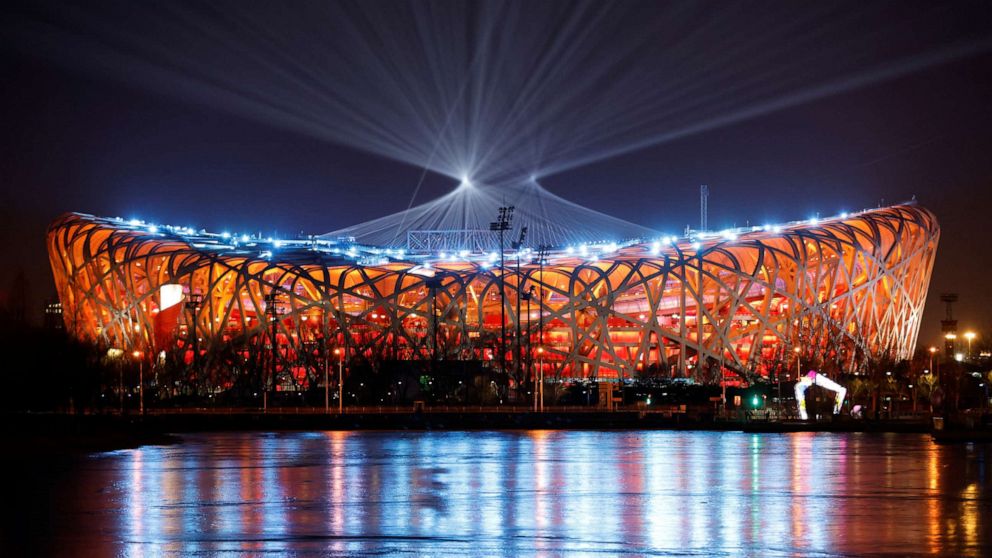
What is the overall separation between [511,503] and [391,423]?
41.3 m

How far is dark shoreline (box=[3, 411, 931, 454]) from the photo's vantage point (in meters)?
53.4

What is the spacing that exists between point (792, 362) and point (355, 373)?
3003 cm

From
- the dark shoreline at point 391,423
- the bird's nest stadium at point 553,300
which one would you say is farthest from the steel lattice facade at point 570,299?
the dark shoreline at point 391,423

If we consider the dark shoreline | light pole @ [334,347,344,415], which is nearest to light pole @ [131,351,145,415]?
the dark shoreline

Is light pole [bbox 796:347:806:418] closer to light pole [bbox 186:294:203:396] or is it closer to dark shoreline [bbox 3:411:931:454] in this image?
dark shoreline [bbox 3:411:931:454]

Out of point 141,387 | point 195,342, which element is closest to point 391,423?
point 141,387

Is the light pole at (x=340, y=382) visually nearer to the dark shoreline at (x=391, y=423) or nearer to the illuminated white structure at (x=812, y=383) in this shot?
the dark shoreline at (x=391, y=423)

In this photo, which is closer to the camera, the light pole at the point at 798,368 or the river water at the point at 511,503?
the river water at the point at 511,503

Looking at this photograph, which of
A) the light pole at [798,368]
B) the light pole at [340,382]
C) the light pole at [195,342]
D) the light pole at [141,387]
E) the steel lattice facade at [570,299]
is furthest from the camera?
the steel lattice facade at [570,299]

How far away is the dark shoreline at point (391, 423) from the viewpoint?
5338 cm

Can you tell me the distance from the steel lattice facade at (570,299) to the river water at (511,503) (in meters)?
53.5

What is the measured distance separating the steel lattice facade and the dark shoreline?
80.8 feet

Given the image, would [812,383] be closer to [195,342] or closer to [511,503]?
[195,342]

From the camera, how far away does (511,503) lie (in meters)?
23.8
